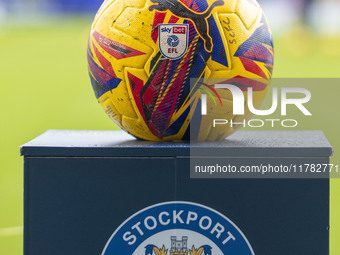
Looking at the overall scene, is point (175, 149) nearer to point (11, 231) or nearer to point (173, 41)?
point (173, 41)

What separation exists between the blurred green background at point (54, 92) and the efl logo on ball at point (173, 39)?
70.1 inches

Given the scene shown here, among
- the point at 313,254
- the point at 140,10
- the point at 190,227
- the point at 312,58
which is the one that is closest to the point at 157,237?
the point at 190,227

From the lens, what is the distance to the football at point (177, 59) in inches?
111

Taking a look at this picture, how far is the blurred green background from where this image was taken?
538 cm

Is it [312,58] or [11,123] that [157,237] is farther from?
[312,58]

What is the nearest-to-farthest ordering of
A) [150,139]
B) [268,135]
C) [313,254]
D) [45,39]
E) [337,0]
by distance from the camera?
[313,254], [150,139], [268,135], [45,39], [337,0]

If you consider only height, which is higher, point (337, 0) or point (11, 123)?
point (337, 0)

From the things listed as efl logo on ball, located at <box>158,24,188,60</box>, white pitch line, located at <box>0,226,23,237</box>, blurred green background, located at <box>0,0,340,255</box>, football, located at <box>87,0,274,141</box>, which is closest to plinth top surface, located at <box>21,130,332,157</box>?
football, located at <box>87,0,274,141</box>

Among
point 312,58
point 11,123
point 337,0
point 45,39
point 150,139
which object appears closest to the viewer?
Answer: point 150,139

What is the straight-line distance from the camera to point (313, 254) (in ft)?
9.15

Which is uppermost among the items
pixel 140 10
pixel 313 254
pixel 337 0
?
pixel 337 0

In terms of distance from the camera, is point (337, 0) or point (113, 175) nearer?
point (113, 175)

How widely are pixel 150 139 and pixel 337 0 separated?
22547 mm

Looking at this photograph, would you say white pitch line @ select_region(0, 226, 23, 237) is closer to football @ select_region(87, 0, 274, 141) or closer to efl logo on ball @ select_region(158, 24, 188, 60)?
football @ select_region(87, 0, 274, 141)
